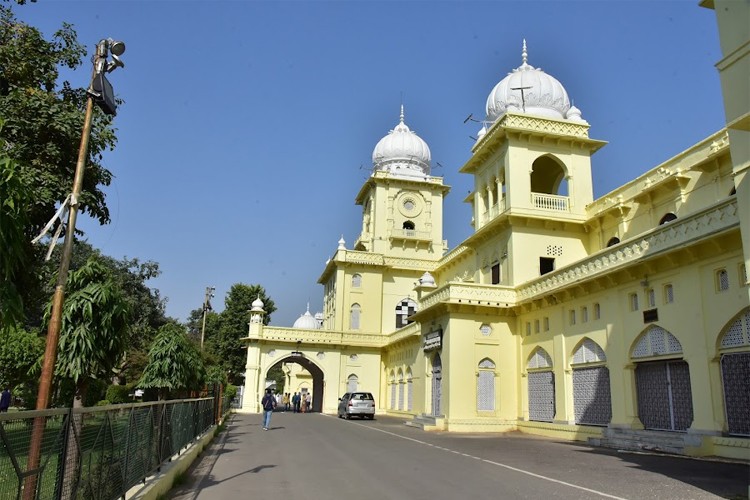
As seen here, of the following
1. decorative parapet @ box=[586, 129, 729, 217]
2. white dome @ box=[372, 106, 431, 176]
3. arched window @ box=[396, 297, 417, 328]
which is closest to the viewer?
decorative parapet @ box=[586, 129, 729, 217]

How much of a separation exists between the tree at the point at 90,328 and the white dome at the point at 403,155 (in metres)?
37.0

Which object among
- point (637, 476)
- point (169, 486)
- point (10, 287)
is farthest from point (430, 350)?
point (10, 287)

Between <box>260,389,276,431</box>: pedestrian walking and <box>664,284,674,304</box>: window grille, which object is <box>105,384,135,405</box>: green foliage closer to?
<box>260,389,276,431</box>: pedestrian walking

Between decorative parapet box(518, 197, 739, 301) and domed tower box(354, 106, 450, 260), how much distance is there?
2261cm

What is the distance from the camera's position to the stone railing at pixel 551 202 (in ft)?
82.5

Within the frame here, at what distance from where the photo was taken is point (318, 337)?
1619 inches

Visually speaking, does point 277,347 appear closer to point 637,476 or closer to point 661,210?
point 661,210

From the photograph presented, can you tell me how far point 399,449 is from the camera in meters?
15.3

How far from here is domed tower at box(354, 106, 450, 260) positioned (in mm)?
44562

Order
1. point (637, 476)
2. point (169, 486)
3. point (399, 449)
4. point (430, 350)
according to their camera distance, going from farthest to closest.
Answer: point (430, 350) → point (399, 449) → point (637, 476) → point (169, 486)

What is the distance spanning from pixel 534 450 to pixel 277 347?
27.7 meters

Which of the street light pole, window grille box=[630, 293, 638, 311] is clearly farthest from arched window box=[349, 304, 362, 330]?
the street light pole

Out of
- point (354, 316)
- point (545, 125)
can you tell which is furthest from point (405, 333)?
point (545, 125)

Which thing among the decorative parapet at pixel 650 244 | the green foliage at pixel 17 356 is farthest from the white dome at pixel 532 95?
the green foliage at pixel 17 356
